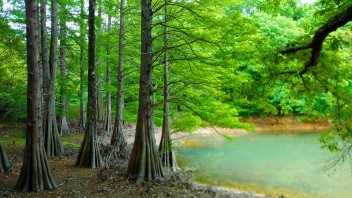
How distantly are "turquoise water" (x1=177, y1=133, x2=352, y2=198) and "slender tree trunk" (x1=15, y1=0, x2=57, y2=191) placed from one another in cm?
599

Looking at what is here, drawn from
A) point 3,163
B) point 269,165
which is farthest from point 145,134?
point 269,165

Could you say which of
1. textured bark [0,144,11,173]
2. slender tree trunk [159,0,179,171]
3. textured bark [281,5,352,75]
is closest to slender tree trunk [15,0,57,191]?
textured bark [0,144,11,173]

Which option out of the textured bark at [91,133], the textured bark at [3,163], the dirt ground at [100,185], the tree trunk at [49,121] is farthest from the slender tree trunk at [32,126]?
the tree trunk at [49,121]

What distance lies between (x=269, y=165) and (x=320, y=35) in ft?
33.4

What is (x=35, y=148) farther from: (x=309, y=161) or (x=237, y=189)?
(x=309, y=161)

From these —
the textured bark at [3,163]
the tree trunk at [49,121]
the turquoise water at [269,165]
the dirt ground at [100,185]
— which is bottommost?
the turquoise water at [269,165]

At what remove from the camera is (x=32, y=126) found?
245 inches

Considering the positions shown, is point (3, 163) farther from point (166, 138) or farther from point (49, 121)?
point (166, 138)

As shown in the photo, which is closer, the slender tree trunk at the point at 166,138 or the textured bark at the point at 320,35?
the textured bark at the point at 320,35

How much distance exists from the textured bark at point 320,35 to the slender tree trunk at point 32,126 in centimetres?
495

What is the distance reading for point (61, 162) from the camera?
930 centimetres

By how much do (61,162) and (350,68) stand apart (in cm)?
816

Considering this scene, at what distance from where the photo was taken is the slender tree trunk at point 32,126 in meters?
6.23

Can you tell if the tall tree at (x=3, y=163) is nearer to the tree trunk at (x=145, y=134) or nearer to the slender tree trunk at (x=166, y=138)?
the tree trunk at (x=145, y=134)
